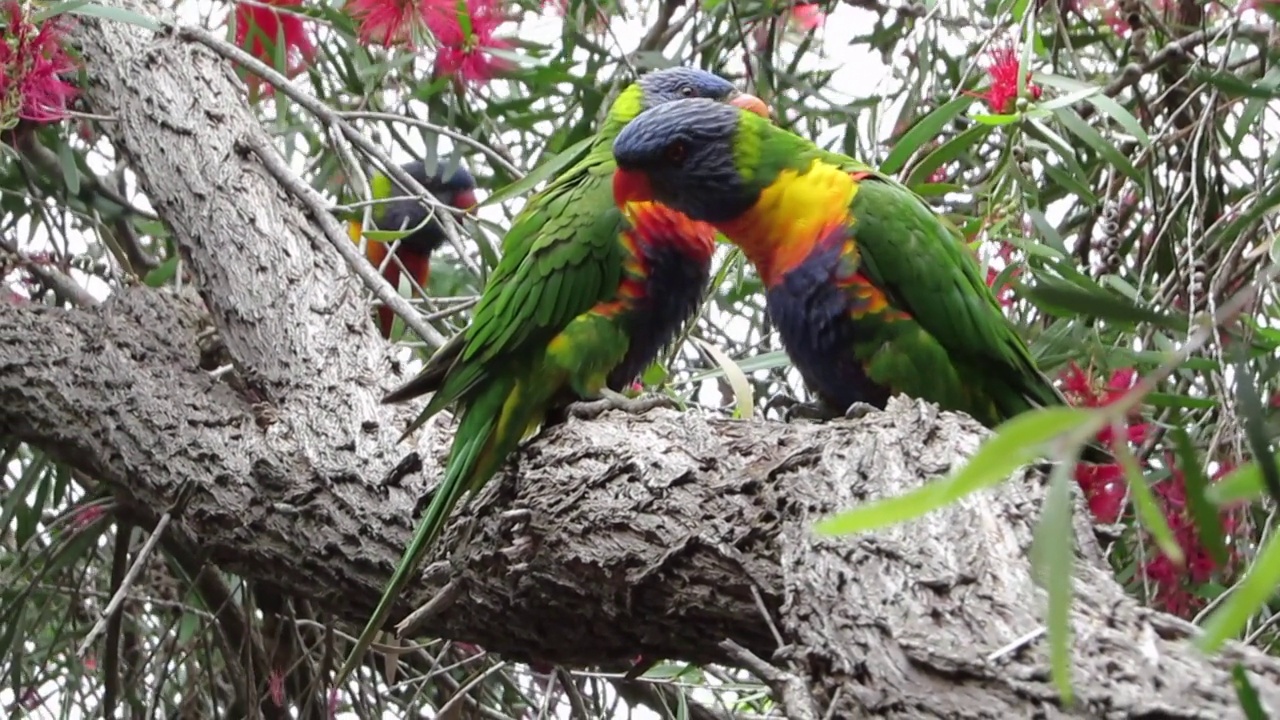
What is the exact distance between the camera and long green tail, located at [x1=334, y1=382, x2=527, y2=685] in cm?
145

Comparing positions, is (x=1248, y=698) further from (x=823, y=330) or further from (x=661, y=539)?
(x=823, y=330)

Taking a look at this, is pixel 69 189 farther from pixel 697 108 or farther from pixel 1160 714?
pixel 1160 714

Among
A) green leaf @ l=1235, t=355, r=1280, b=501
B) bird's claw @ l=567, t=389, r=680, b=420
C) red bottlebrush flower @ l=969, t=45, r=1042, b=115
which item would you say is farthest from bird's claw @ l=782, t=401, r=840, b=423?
green leaf @ l=1235, t=355, r=1280, b=501

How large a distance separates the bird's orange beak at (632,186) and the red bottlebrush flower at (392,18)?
461 millimetres

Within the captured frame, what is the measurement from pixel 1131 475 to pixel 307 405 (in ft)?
4.60

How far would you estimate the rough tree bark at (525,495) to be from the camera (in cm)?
88

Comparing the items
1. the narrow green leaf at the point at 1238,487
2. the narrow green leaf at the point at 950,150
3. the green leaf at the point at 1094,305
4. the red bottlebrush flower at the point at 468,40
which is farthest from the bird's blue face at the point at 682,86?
the narrow green leaf at the point at 1238,487

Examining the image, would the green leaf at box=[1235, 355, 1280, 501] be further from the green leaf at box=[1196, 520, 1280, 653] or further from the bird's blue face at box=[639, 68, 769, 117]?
the bird's blue face at box=[639, 68, 769, 117]

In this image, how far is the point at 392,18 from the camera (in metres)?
1.93

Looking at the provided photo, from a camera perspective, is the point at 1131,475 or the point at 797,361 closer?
the point at 1131,475

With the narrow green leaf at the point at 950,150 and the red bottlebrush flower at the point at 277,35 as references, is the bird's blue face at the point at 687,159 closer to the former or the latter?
the narrow green leaf at the point at 950,150

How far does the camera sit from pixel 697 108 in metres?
1.69

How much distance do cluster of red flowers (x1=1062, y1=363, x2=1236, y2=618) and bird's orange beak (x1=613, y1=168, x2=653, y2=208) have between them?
1.93ft

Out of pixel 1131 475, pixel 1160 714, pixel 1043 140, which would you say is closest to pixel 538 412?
pixel 1043 140
